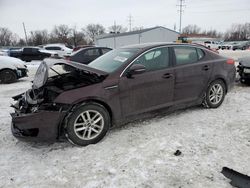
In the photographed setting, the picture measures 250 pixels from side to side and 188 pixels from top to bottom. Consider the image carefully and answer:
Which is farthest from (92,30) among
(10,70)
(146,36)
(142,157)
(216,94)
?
(142,157)

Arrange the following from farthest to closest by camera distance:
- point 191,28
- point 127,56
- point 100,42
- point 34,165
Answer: point 191,28 → point 100,42 → point 127,56 → point 34,165

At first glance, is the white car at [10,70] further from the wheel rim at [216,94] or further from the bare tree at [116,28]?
the bare tree at [116,28]

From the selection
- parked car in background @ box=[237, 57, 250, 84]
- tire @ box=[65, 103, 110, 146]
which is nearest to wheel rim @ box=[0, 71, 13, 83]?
tire @ box=[65, 103, 110, 146]

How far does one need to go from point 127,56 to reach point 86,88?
1051 millimetres

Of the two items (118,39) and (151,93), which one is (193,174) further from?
(118,39)

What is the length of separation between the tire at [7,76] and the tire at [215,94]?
7.74 m

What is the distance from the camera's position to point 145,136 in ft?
12.1

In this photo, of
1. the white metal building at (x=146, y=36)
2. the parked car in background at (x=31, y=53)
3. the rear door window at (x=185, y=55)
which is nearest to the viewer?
the rear door window at (x=185, y=55)

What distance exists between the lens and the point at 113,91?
355 cm

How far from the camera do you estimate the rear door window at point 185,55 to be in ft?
14.1

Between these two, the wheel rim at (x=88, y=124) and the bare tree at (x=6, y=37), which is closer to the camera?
the wheel rim at (x=88, y=124)

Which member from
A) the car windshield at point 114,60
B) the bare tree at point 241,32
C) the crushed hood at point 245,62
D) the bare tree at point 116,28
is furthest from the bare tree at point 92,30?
Answer: the car windshield at point 114,60

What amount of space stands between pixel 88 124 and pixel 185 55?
2431mm

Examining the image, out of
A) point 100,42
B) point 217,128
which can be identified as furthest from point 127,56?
point 100,42
